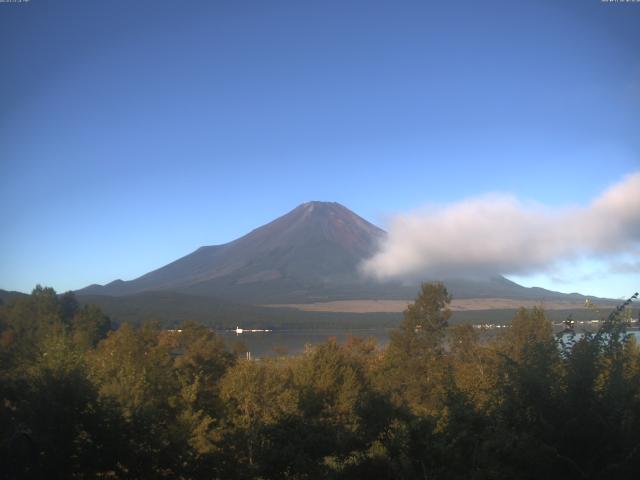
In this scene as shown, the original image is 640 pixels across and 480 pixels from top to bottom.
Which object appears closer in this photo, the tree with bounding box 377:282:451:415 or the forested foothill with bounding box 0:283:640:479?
the forested foothill with bounding box 0:283:640:479

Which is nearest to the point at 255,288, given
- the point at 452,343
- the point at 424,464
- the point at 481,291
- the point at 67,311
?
the point at 481,291

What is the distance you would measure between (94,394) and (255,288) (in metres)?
164

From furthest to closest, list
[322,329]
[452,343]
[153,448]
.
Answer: [322,329], [452,343], [153,448]

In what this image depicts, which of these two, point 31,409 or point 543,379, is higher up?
point 543,379

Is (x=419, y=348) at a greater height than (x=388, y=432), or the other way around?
(x=388, y=432)

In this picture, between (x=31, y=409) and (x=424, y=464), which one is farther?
(x=31, y=409)

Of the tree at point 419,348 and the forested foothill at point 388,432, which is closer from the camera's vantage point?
the forested foothill at point 388,432

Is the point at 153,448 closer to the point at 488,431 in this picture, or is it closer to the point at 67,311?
the point at 488,431

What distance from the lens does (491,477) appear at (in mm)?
6562

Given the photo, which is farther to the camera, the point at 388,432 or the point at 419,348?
the point at 419,348

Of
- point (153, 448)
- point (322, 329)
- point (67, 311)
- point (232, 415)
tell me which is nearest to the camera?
point (153, 448)

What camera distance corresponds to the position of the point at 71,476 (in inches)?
297

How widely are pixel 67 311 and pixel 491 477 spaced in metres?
58.3

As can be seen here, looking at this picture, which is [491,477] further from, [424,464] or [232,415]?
[232,415]
